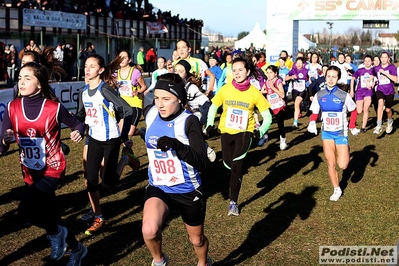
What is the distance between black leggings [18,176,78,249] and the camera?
15.4 feet

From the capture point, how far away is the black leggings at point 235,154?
23.0 ft

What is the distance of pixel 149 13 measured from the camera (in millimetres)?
36469

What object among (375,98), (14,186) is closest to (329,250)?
(14,186)

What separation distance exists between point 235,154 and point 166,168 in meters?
2.76

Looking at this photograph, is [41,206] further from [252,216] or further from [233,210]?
[252,216]

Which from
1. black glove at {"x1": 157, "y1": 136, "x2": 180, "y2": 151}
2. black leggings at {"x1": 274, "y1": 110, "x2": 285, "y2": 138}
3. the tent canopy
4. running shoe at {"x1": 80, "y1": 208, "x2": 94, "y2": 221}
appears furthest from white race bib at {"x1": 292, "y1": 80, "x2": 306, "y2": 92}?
the tent canopy

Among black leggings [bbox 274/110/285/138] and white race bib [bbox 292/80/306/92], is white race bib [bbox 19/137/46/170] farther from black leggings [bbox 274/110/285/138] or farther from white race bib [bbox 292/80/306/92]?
white race bib [bbox 292/80/306/92]

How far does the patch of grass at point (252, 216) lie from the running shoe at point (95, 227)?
8 cm

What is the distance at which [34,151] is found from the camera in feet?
15.9

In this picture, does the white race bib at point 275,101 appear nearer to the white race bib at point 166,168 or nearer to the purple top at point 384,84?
the purple top at point 384,84

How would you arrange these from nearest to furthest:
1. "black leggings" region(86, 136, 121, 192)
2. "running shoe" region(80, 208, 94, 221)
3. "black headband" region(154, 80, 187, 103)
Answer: "black headband" region(154, 80, 187, 103) → "black leggings" region(86, 136, 121, 192) → "running shoe" region(80, 208, 94, 221)

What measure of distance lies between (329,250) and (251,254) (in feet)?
2.85

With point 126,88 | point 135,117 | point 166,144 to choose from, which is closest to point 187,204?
point 166,144

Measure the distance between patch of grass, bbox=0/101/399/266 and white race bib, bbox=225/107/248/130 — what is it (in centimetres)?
112
